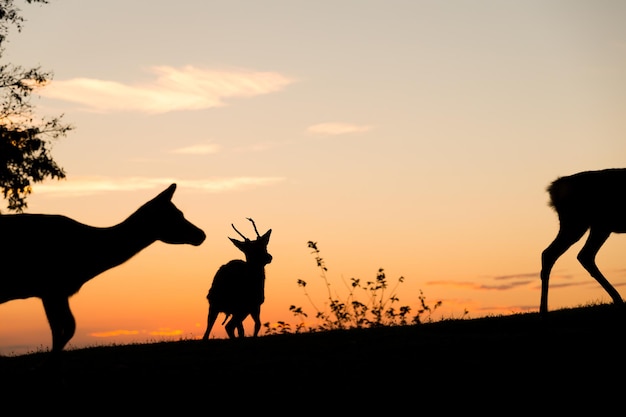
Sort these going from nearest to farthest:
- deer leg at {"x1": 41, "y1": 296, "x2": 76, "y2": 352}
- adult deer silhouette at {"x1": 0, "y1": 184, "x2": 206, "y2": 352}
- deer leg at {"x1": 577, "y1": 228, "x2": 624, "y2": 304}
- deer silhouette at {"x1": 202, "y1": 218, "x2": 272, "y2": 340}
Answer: deer leg at {"x1": 41, "y1": 296, "x2": 76, "y2": 352}, adult deer silhouette at {"x1": 0, "y1": 184, "x2": 206, "y2": 352}, deer leg at {"x1": 577, "y1": 228, "x2": 624, "y2": 304}, deer silhouette at {"x1": 202, "y1": 218, "x2": 272, "y2": 340}

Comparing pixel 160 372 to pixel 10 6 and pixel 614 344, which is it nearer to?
pixel 614 344

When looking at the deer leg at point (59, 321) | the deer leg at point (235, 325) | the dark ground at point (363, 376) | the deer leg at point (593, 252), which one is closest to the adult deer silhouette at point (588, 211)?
the deer leg at point (593, 252)

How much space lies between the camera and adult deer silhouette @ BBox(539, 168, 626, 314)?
16094 millimetres

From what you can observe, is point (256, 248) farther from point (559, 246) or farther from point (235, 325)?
point (559, 246)

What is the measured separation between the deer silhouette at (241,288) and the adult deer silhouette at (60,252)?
654cm

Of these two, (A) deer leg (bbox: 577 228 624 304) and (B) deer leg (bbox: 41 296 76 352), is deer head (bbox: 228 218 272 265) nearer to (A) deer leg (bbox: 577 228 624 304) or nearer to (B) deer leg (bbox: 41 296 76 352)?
(A) deer leg (bbox: 577 228 624 304)

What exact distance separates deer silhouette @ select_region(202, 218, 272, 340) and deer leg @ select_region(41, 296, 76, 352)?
25.5 feet

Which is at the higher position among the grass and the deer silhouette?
the deer silhouette

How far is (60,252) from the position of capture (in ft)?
42.5

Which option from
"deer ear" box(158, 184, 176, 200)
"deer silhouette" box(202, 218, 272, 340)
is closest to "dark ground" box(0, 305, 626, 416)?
"deer ear" box(158, 184, 176, 200)

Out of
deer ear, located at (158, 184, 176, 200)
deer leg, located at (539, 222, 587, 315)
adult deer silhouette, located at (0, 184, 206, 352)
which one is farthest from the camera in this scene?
deer leg, located at (539, 222, 587, 315)

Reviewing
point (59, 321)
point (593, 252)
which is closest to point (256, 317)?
point (593, 252)

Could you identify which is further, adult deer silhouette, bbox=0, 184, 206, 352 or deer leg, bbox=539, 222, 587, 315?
deer leg, bbox=539, 222, 587, 315

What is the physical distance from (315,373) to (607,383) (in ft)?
11.3
